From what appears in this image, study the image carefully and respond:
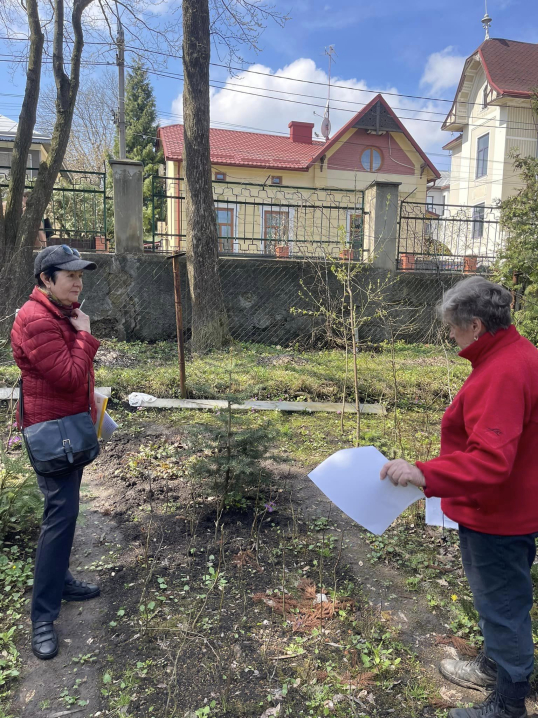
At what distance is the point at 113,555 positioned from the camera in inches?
121

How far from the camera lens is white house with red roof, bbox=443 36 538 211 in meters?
24.3

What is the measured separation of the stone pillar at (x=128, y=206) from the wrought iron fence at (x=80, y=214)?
1.72ft

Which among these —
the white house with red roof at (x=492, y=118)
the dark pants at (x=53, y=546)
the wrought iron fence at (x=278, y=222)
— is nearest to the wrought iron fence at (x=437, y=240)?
the wrought iron fence at (x=278, y=222)

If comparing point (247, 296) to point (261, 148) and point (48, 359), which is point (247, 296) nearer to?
point (48, 359)

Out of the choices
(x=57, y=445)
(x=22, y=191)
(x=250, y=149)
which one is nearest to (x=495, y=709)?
(x=57, y=445)

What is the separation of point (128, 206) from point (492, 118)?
2314 cm

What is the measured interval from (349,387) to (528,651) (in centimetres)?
458

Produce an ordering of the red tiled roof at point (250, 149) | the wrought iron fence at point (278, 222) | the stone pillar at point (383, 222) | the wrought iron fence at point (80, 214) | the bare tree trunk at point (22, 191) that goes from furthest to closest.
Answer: the red tiled roof at point (250, 149)
the wrought iron fence at point (278, 222)
the stone pillar at point (383, 222)
the wrought iron fence at point (80, 214)
the bare tree trunk at point (22, 191)

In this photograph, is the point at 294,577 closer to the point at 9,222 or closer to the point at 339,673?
the point at 339,673

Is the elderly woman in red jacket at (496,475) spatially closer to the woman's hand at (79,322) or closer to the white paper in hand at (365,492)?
the white paper in hand at (365,492)

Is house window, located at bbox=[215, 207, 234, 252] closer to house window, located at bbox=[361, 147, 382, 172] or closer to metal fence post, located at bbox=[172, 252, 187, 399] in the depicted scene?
metal fence post, located at bbox=[172, 252, 187, 399]

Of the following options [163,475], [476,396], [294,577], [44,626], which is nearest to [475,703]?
[294,577]

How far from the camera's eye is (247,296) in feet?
29.0

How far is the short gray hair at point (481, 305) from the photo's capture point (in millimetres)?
1812
